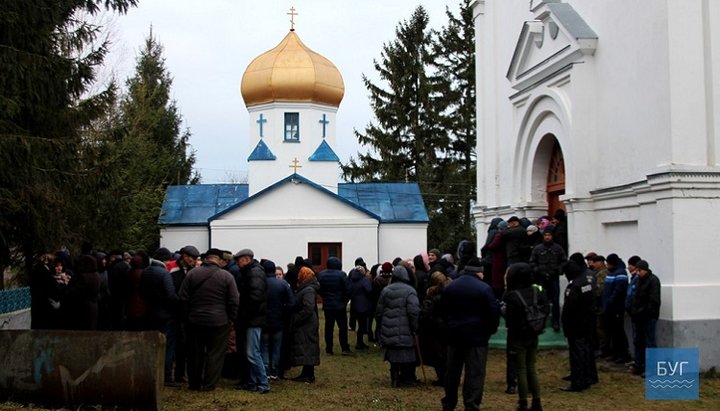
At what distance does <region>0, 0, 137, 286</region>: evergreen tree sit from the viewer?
10.4 m

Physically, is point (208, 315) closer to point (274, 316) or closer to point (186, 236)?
point (274, 316)

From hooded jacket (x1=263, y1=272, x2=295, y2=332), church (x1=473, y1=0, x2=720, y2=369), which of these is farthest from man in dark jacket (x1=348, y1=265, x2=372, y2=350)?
hooded jacket (x1=263, y1=272, x2=295, y2=332)

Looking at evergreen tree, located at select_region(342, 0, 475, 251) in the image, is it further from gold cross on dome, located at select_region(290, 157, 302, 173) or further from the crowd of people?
the crowd of people

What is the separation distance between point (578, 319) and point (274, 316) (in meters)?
3.98

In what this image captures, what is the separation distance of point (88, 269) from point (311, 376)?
3.37 metres

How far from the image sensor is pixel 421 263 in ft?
47.4

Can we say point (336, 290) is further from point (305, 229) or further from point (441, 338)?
point (305, 229)

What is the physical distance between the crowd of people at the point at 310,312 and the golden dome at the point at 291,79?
22.2 metres

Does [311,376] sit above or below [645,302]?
below

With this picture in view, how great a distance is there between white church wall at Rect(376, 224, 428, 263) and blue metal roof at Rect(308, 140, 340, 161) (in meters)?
3.70

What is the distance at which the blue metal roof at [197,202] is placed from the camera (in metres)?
33.7

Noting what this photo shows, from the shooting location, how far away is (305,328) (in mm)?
11625

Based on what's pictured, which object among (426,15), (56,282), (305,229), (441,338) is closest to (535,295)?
(441,338)

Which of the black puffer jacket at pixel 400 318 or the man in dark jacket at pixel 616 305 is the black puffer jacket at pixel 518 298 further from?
the man in dark jacket at pixel 616 305
